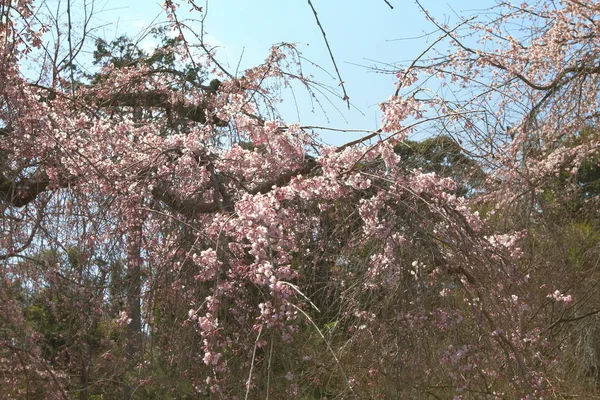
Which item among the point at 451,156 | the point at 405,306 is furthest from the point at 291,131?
the point at 451,156

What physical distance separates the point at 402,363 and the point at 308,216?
775mm

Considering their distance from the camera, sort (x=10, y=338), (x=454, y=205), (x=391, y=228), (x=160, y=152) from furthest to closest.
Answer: (x=10, y=338)
(x=160, y=152)
(x=454, y=205)
(x=391, y=228)

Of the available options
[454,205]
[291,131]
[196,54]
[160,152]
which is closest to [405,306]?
[454,205]

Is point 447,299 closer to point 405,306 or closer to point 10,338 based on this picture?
point 405,306

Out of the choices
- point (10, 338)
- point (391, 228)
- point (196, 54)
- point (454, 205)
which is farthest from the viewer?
point (196, 54)

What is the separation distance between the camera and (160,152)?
310 centimetres

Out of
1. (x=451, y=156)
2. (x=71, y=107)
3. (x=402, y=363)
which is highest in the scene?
(x=71, y=107)

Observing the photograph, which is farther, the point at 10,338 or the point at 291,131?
the point at 10,338

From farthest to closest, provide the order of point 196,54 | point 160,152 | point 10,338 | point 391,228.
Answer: point 196,54 → point 10,338 → point 160,152 → point 391,228

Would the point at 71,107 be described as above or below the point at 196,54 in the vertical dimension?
below

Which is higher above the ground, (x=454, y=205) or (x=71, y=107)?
(x=71, y=107)

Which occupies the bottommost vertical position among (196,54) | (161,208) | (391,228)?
(391,228)

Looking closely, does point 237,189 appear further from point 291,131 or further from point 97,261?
point 97,261

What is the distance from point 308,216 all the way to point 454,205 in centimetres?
65
